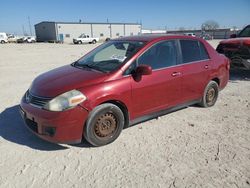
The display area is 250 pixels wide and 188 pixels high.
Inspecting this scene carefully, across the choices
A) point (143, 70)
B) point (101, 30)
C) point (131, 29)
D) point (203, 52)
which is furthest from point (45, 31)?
point (143, 70)

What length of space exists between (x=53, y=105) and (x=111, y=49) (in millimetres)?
1997

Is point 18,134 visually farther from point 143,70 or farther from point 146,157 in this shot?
point 143,70

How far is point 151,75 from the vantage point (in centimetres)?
424

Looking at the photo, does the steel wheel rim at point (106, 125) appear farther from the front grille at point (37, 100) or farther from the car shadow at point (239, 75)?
the car shadow at point (239, 75)

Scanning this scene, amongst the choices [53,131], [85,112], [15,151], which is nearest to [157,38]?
[85,112]

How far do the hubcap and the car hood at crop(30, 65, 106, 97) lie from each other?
1.90 ft

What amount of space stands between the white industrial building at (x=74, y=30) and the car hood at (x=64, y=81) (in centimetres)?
6016

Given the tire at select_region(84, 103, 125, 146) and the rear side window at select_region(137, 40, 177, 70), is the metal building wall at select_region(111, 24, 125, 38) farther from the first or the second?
the tire at select_region(84, 103, 125, 146)

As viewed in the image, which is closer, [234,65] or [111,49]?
[111,49]

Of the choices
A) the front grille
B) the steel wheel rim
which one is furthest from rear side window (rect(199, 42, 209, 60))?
the front grille

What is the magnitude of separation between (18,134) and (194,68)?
140 inches

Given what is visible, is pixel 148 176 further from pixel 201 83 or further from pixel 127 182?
pixel 201 83

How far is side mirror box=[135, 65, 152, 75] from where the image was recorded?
395cm

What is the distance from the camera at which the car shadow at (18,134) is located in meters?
3.91
